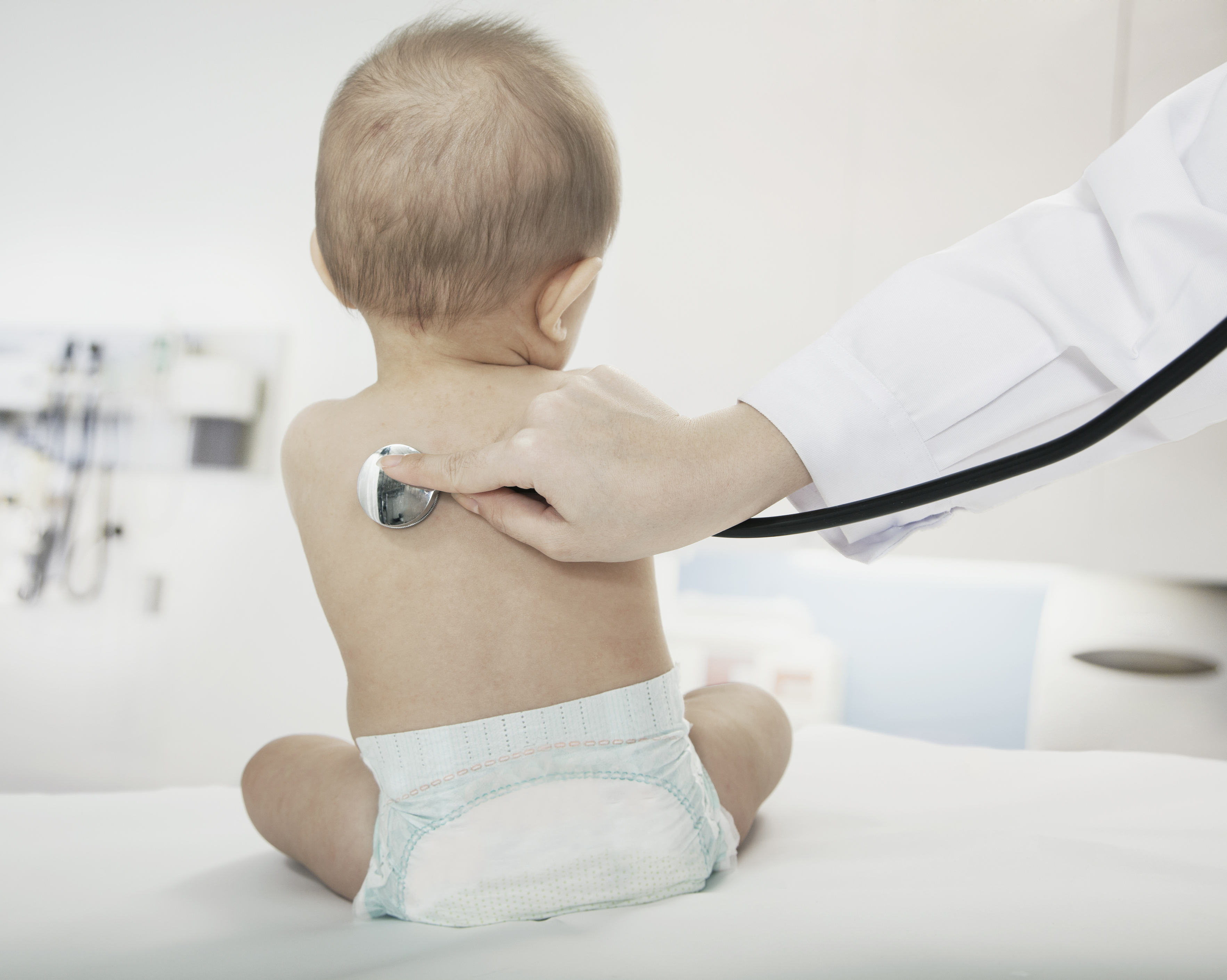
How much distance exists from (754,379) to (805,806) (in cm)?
108

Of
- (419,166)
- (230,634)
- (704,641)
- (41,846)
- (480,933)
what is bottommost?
(230,634)

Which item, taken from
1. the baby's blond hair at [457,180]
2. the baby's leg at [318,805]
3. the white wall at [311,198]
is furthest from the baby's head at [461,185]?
the white wall at [311,198]

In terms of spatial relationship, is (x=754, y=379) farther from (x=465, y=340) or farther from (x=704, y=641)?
(x=465, y=340)

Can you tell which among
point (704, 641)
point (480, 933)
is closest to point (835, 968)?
point (480, 933)

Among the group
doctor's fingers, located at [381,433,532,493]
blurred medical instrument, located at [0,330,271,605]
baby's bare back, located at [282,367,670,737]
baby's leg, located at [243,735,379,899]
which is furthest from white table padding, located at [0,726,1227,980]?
blurred medical instrument, located at [0,330,271,605]

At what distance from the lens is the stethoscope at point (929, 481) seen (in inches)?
15.4

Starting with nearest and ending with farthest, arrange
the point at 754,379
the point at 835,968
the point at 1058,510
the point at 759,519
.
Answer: the point at 835,968 < the point at 759,519 < the point at 1058,510 < the point at 754,379

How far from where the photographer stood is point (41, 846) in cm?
68

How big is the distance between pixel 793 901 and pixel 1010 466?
27 cm

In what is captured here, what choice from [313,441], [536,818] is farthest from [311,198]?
[536,818]

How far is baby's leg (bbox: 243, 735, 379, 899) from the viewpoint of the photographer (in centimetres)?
62

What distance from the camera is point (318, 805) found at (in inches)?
25.9

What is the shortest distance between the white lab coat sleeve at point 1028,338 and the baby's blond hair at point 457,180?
217 mm

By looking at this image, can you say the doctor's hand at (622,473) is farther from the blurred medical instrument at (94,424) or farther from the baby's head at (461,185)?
the blurred medical instrument at (94,424)
